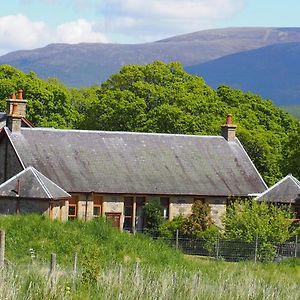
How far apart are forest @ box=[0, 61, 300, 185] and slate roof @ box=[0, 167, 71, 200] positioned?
58.3ft

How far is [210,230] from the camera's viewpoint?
4341 cm

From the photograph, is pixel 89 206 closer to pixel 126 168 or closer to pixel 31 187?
pixel 126 168

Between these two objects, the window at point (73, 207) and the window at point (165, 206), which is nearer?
the window at point (73, 207)

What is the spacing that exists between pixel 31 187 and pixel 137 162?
313 inches

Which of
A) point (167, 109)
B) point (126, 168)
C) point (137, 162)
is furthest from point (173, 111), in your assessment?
point (126, 168)

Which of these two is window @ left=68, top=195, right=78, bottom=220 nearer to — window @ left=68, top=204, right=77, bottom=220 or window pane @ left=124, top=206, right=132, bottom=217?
window @ left=68, top=204, right=77, bottom=220

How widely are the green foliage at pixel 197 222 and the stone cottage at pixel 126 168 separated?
2.66 m

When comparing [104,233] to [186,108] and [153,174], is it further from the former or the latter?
[186,108]

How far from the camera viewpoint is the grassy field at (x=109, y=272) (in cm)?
1933

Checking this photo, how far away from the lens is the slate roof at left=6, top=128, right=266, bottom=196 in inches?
1863

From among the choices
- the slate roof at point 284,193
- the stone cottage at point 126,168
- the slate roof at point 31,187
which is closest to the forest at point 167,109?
the stone cottage at point 126,168

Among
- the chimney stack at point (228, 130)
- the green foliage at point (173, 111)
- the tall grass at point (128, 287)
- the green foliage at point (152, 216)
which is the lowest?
the tall grass at point (128, 287)

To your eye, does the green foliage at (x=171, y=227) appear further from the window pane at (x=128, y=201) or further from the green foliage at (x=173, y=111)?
the green foliage at (x=173, y=111)

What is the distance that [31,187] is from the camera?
142 ft
